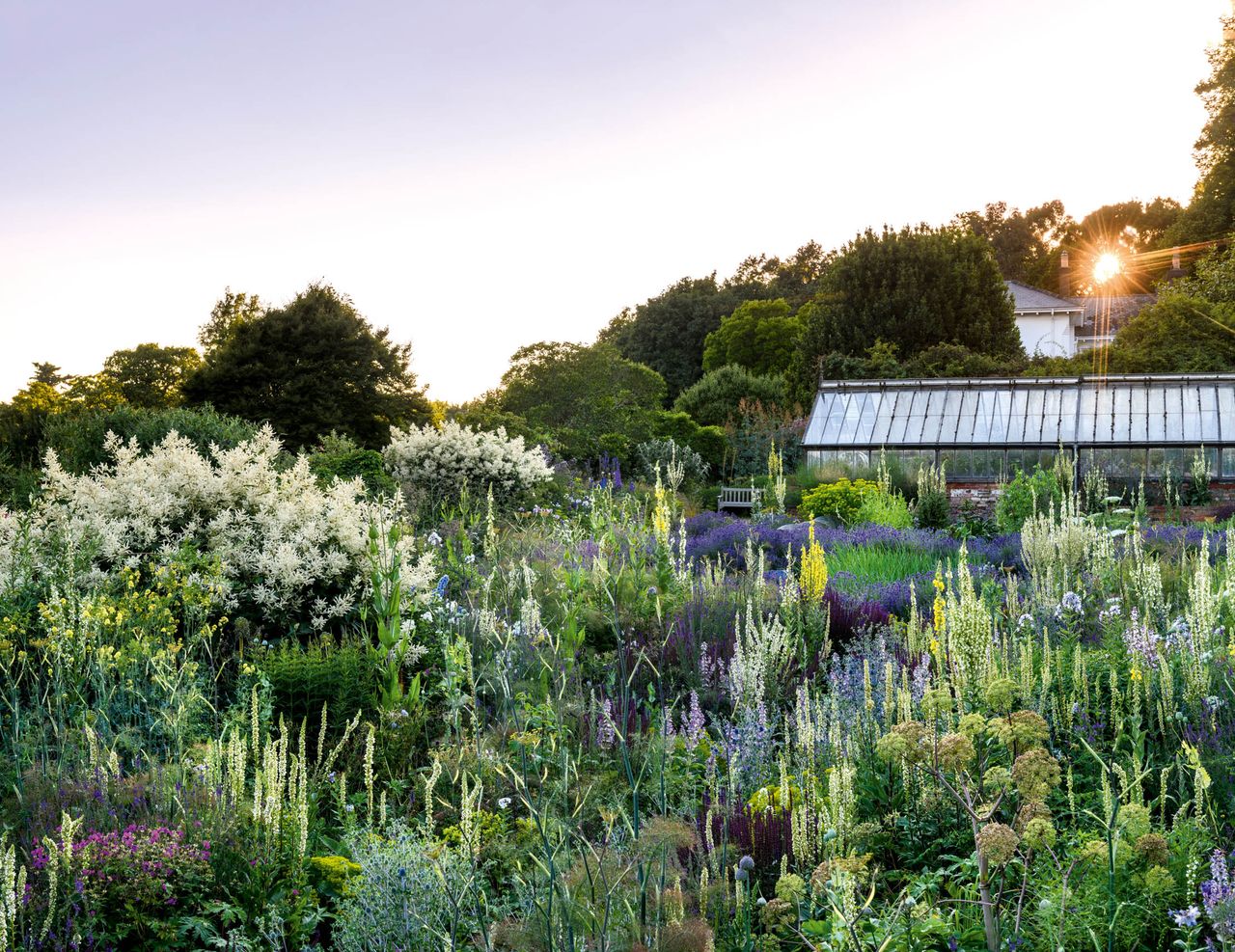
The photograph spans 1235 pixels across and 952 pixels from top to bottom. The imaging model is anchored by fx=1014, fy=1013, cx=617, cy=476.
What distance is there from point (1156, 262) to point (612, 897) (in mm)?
52612

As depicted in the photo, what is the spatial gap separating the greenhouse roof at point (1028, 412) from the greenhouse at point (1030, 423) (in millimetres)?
19

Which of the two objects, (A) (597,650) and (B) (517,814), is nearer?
(B) (517,814)

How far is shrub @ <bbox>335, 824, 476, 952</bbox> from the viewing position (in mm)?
2797

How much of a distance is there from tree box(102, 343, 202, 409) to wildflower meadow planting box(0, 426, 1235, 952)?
3432cm

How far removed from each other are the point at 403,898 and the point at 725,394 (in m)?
29.0

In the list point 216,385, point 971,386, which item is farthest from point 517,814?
point 216,385

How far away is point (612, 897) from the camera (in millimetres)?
2689

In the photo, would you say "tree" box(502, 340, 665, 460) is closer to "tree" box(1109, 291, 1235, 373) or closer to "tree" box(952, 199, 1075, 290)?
"tree" box(1109, 291, 1235, 373)

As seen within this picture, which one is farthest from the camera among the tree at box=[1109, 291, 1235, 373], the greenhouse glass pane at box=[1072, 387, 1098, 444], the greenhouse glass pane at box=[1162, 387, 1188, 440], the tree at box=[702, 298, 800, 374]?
the tree at box=[702, 298, 800, 374]

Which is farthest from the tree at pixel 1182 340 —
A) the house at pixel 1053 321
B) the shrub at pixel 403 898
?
the shrub at pixel 403 898

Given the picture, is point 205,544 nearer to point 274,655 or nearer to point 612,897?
point 274,655

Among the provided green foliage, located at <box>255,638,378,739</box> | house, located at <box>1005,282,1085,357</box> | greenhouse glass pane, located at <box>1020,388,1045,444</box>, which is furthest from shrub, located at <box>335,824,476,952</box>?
house, located at <box>1005,282,1085,357</box>

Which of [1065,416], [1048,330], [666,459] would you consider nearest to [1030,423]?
[1065,416]

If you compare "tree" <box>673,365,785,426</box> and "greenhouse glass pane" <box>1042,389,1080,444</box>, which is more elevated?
"tree" <box>673,365,785,426</box>
